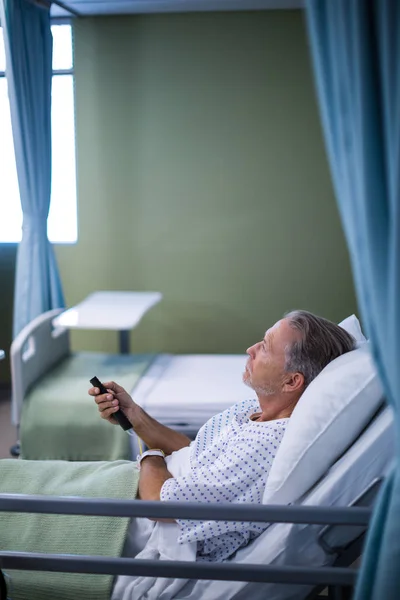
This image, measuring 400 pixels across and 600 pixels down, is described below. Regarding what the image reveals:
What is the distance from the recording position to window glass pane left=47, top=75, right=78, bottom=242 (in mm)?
4844

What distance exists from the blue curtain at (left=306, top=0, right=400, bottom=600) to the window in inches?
139

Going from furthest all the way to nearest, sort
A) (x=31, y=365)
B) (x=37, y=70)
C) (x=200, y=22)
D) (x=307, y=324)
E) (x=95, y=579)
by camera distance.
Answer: (x=200, y=22) → (x=37, y=70) → (x=31, y=365) → (x=307, y=324) → (x=95, y=579)

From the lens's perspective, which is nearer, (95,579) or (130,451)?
(95,579)

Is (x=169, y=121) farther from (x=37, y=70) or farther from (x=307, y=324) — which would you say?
(x=307, y=324)

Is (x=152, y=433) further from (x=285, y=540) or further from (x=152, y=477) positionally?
(x=285, y=540)

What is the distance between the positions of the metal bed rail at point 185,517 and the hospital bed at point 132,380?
1.52 m

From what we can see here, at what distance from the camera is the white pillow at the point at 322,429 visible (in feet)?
5.69

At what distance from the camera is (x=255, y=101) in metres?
4.61

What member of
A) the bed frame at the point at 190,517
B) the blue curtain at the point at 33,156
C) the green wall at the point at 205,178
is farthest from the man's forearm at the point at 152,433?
the green wall at the point at 205,178

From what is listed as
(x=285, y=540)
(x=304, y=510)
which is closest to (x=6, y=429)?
(x=285, y=540)

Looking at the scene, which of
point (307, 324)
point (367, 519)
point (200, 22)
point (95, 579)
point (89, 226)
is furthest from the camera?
point (89, 226)

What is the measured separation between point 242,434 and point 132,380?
5.39ft

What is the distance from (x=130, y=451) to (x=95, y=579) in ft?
4.44

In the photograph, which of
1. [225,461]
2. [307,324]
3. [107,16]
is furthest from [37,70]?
[225,461]
